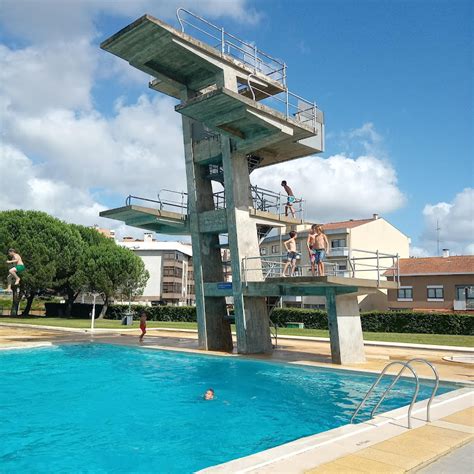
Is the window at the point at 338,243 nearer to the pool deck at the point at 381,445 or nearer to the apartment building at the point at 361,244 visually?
the apartment building at the point at 361,244

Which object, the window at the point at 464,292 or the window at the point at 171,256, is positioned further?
the window at the point at 171,256

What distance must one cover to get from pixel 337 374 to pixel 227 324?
25.7 ft

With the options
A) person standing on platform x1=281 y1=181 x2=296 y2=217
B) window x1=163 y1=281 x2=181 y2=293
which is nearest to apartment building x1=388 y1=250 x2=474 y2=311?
person standing on platform x1=281 y1=181 x2=296 y2=217

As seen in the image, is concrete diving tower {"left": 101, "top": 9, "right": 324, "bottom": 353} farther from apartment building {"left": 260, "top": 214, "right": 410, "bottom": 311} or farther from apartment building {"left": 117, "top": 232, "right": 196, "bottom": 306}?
apartment building {"left": 117, "top": 232, "right": 196, "bottom": 306}

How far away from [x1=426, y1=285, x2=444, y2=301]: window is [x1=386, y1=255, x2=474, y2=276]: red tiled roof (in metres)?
1.79

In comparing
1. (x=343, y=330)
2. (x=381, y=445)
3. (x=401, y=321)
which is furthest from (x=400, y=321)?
(x=381, y=445)

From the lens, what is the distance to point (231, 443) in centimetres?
967

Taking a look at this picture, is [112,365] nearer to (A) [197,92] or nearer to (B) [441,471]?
(A) [197,92]

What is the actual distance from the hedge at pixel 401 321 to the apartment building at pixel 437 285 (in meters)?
16.9

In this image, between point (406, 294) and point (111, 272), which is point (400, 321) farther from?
point (111, 272)

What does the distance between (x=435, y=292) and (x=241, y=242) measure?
4311 cm

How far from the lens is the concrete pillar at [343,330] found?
17.5 meters

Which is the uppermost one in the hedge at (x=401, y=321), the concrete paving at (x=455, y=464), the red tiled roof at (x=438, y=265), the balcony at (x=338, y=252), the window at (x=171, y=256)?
the window at (x=171, y=256)

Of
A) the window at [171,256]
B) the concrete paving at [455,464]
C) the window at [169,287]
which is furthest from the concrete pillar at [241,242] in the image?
the window at [171,256]
